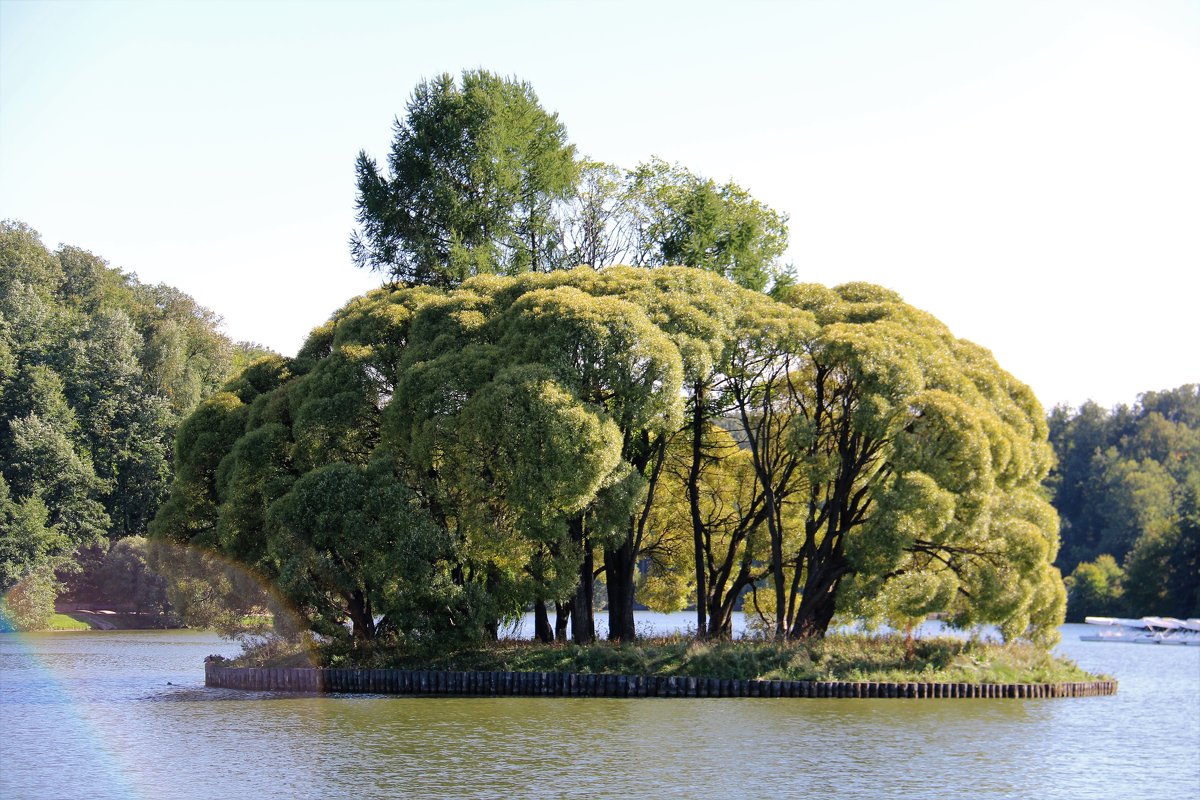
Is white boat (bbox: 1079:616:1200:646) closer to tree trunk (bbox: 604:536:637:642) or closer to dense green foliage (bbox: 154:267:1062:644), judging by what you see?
dense green foliage (bbox: 154:267:1062:644)

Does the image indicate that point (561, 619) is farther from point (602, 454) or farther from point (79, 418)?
point (79, 418)

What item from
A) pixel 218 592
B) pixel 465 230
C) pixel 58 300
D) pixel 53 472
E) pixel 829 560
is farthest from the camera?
pixel 58 300

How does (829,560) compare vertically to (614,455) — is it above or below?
below

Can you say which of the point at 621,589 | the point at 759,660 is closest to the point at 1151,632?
the point at 621,589

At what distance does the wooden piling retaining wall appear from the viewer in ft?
115

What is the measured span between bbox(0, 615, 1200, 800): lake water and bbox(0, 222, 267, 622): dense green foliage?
138 ft

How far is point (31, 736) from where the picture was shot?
1126 inches

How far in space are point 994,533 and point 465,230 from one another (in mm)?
24999

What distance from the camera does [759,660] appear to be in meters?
36.3

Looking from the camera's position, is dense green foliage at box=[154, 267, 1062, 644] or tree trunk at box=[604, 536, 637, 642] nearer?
dense green foliage at box=[154, 267, 1062, 644]

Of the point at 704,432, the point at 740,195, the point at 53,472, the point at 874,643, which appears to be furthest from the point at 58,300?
the point at 874,643

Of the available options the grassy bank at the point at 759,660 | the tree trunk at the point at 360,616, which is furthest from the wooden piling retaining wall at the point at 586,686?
the tree trunk at the point at 360,616

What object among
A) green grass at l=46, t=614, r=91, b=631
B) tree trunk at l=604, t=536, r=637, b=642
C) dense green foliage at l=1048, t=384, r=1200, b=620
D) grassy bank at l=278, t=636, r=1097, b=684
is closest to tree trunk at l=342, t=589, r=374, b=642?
grassy bank at l=278, t=636, r=1097, b=684

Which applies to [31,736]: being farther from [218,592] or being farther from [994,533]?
[994,533]
